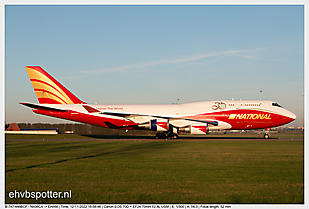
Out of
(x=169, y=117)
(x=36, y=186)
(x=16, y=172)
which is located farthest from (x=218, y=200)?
(x=169, y=117)

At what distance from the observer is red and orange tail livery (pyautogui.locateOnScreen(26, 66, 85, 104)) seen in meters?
41.5

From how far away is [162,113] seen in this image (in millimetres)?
40781

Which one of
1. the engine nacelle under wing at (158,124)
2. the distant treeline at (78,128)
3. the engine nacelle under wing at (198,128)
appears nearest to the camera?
the engine nacelle under wing at (198,128)

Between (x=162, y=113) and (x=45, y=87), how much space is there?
20.1 meters

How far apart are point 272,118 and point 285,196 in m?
33.7

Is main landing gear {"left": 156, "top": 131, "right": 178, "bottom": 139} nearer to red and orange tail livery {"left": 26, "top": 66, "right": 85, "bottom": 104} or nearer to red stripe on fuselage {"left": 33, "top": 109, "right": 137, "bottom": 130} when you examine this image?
red stripe on fuselage {"left": 33, "top": 109, "right": 137, "bottom": 130}

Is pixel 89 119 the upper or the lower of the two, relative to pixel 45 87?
lower

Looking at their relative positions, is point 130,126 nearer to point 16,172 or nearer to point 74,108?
point 74,108

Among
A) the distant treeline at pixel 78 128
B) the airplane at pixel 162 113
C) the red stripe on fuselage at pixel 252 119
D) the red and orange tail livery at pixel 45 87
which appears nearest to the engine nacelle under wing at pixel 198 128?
the airplane at pixel 162 113

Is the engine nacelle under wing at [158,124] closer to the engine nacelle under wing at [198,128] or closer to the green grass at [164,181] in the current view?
the engine nacelle under wing at [198,128]

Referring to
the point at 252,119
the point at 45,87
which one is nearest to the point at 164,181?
the point at 252,119

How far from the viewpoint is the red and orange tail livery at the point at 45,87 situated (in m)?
41.5

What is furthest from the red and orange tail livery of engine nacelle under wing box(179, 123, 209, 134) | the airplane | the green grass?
the green grass

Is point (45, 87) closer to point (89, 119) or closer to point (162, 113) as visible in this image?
point (89, 119)
